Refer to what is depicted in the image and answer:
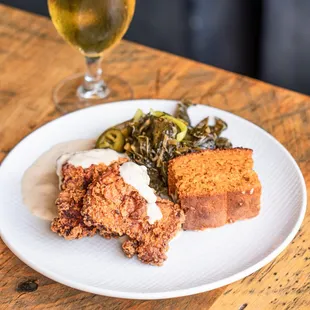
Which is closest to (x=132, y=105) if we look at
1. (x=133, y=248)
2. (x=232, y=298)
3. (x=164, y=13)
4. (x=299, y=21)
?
(x=133, y=248)

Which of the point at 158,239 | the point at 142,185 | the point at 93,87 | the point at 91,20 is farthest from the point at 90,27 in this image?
the point at 158,239

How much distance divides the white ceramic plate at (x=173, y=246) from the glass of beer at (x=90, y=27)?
1.19 feet

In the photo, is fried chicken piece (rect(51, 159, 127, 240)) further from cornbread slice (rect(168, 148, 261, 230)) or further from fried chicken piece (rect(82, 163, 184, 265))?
cornbread slice (rect(168, 148, 261, 230))

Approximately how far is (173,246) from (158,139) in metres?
0.38

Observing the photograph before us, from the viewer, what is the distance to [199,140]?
1844 mm

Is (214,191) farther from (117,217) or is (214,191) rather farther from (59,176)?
(59,176)

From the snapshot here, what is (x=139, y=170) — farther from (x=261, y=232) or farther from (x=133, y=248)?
(x=261, y=232)

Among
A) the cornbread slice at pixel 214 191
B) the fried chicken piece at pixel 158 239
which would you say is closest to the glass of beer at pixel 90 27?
the cornbread slice at pixel 214 191

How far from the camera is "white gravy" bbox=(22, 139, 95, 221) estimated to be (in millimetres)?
1627

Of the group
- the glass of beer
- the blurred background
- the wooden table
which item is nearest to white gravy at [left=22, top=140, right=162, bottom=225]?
the wooden table

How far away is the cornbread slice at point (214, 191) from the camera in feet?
5.19

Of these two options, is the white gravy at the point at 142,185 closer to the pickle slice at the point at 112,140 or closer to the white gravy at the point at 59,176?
the white gravy at the point at 59,176

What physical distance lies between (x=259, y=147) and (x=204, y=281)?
541 millimetres

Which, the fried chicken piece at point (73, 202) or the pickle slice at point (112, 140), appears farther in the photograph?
the pickle slice at point (112, 140)
